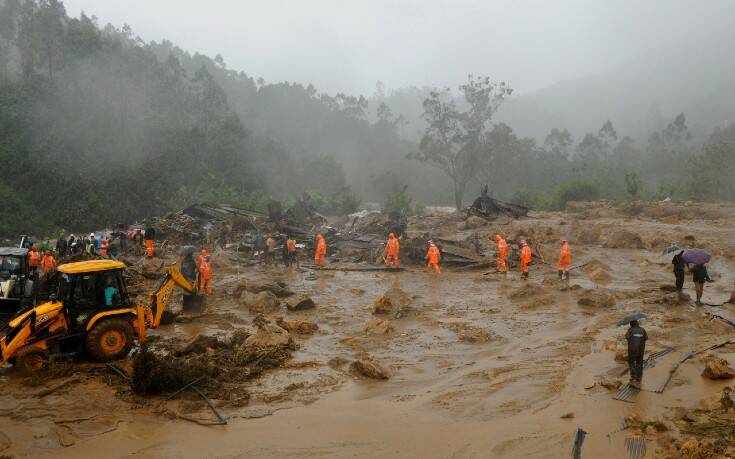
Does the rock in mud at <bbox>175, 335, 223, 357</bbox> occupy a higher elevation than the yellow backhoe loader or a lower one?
lower

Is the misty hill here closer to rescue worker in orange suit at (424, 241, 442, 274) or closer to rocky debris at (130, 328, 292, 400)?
rescue worker in orange suit at (424, 241, 442, 274)

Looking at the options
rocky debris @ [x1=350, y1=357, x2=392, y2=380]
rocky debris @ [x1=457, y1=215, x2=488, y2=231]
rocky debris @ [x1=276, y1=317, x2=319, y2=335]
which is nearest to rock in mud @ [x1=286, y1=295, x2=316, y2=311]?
rocky debris @ [x1=276, y1=317, x2=319, y2=335]

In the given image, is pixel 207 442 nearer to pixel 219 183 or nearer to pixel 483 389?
pixel 483 389

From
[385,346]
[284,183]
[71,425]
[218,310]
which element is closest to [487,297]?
[385,346]

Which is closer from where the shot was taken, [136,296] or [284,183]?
[136,296]

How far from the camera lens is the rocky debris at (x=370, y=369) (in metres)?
8.79

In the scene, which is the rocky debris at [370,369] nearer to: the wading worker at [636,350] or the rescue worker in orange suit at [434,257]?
the wading worker at [636,350]

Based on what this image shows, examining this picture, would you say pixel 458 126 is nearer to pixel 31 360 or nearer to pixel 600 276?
pixel 600 276

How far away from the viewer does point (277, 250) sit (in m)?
23.0

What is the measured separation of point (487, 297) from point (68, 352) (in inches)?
405

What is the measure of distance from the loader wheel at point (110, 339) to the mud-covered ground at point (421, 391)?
0.26 m

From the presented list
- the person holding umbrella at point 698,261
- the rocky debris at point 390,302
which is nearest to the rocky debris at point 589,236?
the person holding umbrella at point 698,261

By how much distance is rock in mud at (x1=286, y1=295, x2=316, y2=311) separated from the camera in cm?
1378

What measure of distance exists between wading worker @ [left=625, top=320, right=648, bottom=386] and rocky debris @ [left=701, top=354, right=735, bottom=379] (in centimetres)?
97
